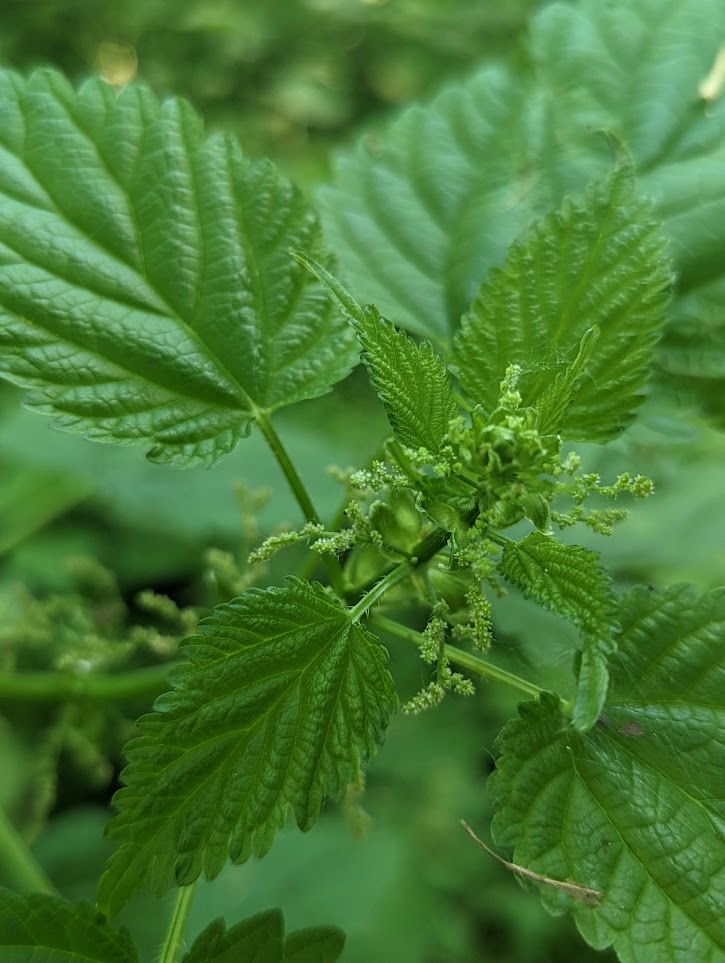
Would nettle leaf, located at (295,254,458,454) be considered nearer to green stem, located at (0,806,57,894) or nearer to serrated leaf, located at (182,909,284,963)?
serrated leaf, located at (182,909,284,963)

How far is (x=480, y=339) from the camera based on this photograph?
0.97 meters

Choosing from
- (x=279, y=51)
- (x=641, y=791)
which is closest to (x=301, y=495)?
(x=641, y=791)

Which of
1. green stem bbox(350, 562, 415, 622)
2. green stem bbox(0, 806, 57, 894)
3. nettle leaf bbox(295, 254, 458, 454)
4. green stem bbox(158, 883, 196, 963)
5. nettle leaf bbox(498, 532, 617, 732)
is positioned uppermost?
nettle leaf bbox(295, 254, 458, 454)

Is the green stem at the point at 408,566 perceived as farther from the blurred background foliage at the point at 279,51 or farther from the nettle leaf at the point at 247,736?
the blurred background foliage at the point at 279,51

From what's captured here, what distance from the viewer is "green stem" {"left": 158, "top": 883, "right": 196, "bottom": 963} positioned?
3.22 feet

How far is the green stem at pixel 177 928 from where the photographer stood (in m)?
0.98

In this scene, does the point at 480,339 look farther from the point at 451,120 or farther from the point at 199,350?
the point at 451,120

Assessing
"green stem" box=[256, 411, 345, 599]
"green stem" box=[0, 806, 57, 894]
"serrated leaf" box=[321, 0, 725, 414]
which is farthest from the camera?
"green stem" box=[0, 806, 57, 894]

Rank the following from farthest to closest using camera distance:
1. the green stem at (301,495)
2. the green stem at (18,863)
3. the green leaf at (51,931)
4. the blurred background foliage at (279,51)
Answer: the blurred background foliage at (279,51) → the green stem at (18,863) → the green stem at (301,495) → the green leaf at (51,931)

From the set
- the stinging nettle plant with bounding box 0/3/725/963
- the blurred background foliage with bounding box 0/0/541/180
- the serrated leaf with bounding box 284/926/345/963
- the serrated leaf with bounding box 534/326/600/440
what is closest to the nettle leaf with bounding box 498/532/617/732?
the stinging nettle plant with bounding box 0/3/725/963

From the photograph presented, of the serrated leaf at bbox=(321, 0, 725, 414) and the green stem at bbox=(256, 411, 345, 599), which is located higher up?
the serrated leaf at bbox=(321, 0, 725, 414)

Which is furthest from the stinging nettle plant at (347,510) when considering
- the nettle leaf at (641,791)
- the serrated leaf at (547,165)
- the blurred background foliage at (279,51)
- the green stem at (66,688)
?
the blurred background foliage at (279,51)

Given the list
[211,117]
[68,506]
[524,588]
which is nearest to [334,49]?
[211,117]

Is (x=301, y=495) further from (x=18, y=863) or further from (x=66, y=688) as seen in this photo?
(x=18, y=863)
